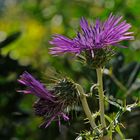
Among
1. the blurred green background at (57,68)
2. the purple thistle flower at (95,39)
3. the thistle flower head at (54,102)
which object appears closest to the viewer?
the purple thistle flower at (95,39)

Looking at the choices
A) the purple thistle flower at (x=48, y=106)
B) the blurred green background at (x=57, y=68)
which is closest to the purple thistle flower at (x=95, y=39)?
the purple thistle flower at (x=48, y=106)

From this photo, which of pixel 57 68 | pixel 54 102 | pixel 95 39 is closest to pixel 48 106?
pixel 54 102

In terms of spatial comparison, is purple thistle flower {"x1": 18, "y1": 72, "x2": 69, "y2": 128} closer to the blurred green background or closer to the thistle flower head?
the thistle flower head

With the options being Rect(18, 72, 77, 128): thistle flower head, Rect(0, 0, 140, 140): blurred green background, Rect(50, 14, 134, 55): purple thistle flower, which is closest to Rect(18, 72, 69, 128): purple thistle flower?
Rect(18, 72, 77, 128): thistle flower head

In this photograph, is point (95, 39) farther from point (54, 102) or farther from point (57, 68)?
point (57, 68)

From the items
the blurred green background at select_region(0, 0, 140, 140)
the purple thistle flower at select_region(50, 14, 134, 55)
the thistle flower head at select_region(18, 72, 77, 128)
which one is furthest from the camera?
the blurred green background at select_region(0, 0, 140, 140)

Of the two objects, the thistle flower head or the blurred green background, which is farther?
the blurred green background

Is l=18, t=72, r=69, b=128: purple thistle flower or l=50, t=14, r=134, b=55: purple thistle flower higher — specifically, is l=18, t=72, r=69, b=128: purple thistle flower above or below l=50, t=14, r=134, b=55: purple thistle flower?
below

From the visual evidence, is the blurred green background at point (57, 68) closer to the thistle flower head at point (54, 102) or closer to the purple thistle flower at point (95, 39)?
the thistle flower head at point (54, 102)

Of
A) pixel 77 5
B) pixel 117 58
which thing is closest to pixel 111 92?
pixel 117 58
